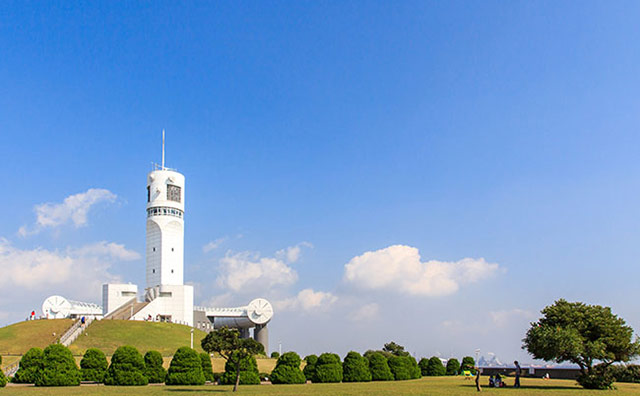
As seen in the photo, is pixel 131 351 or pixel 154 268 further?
→ pixel 154 268

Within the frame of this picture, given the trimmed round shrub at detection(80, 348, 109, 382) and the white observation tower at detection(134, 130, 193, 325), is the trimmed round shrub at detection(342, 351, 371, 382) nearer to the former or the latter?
the trimmed round shrub at detection(80, 348, 109, 382)

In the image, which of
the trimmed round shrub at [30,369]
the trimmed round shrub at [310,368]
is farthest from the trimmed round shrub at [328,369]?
the trimmed round shrub at [30,369]

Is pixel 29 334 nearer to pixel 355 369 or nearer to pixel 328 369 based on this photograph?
pixel 328 369

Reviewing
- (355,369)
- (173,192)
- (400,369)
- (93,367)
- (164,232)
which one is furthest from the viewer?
(173,192)

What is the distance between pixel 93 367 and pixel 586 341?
29651mm

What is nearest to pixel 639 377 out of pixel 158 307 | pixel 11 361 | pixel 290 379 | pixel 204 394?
pixel 290 379

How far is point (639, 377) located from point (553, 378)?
6.18 metres

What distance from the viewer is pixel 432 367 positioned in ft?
168

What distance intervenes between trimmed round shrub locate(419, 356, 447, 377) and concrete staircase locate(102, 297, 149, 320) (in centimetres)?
4491

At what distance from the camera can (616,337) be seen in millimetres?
28844

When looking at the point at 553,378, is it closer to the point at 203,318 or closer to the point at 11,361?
the point at 11,361

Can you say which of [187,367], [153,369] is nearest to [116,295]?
[153,369]

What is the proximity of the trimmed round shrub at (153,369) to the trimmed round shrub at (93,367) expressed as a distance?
8.93 feet

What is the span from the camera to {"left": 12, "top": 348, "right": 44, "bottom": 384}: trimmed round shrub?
113ft
